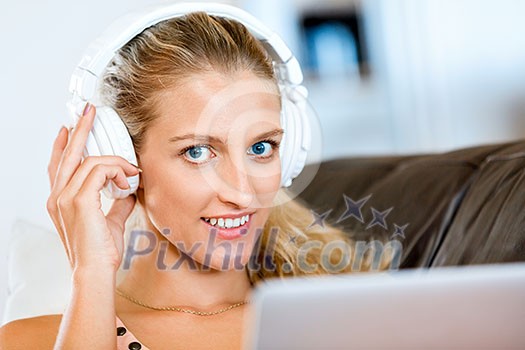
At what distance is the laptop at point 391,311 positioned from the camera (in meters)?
0.67

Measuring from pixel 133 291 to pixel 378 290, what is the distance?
835mm

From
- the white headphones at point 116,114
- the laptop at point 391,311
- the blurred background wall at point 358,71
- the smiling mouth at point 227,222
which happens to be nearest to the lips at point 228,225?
the smiling mouth at point 227,222

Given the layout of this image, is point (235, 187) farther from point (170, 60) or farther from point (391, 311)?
point (391, 311)

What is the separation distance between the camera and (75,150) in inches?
49.9

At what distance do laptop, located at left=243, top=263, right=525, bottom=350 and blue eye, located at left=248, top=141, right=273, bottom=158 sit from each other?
646mm

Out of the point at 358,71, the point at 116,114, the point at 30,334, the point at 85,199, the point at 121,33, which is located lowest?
the point at 30,334

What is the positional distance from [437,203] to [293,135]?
0.32 meters

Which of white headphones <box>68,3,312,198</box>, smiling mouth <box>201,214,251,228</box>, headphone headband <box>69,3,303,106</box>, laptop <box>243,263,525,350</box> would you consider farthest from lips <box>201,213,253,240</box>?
laptop <box>243,263,525,350</box>

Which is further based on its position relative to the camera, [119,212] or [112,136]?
[119,212]

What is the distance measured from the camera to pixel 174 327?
1.38m

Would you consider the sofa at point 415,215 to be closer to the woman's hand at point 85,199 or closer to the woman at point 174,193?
the woman at point 174,193

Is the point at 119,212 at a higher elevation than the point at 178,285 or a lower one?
higher

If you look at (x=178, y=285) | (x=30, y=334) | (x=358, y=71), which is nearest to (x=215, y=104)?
(x=178, y=285)

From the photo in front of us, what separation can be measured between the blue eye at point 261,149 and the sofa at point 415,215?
0.33 m
